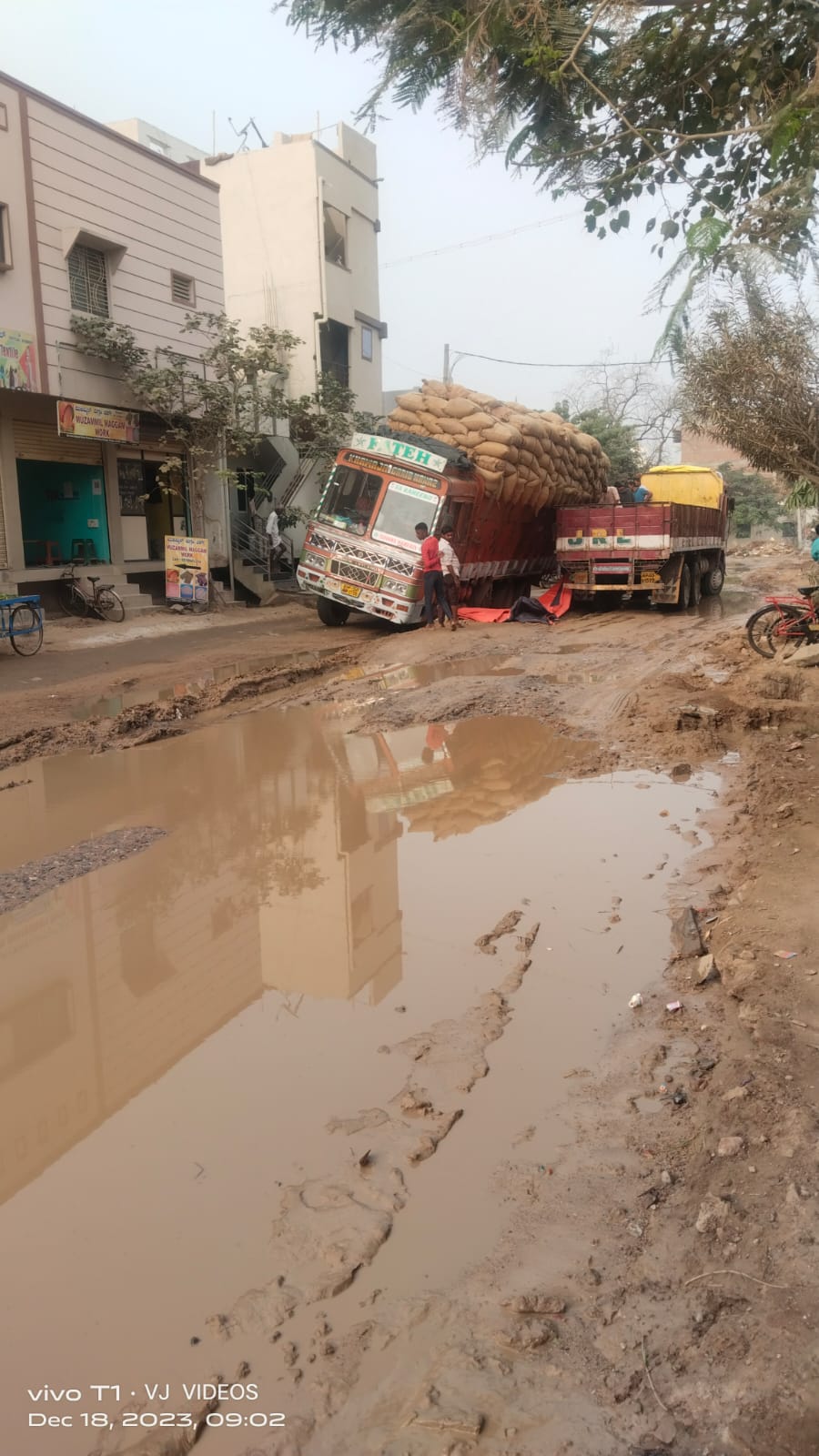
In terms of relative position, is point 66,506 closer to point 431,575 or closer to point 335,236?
point 431,575

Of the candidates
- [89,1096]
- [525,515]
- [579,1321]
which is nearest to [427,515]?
[525,515]

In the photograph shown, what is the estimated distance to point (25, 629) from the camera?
1199cm

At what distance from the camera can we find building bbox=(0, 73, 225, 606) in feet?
45.9

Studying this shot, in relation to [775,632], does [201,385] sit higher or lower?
higher

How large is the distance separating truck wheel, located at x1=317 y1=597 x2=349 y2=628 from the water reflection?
7.06 metres

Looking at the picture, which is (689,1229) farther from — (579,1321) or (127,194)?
(127,194)

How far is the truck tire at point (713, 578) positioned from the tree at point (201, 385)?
8.92 m

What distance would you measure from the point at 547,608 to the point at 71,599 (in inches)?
297

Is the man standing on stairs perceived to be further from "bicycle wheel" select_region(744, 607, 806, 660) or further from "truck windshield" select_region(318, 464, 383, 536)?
"bicycle wheel" select_region(744, 607, 806, 660)

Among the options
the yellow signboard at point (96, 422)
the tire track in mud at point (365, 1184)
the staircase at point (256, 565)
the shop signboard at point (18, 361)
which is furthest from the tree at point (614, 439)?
the tire track in mud at point (365, 1184)

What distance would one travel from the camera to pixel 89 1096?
325cm

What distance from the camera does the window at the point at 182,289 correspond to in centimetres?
1725

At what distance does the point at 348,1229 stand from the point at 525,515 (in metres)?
15.0

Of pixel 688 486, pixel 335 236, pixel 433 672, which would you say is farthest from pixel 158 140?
pixel 433 672
